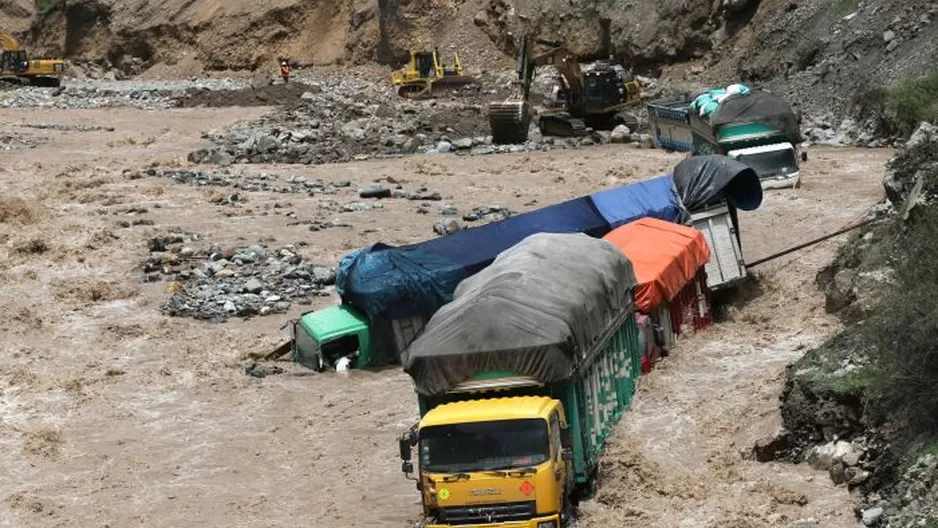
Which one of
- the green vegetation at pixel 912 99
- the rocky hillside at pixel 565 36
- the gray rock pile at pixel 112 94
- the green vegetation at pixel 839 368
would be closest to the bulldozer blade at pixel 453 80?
the rocky hillside at pixel 565 36

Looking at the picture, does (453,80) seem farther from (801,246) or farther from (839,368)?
(839,368)

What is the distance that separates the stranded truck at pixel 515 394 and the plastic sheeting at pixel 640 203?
310 inches

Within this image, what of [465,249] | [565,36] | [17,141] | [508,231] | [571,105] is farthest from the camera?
[565,36]

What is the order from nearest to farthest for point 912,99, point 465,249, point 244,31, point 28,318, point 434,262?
point 434,262 → point 465,249 → point 28,318 → point 912,99 → point 244,31

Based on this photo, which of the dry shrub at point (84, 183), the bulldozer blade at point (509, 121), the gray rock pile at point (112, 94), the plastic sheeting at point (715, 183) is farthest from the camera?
the gray rock pile at point (112, 94)

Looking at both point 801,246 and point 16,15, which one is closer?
point 801,246

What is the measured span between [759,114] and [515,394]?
22441 mm

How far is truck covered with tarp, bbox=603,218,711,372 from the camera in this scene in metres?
22.1

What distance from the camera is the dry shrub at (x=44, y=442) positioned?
21.5 metres

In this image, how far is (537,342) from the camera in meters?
15.9

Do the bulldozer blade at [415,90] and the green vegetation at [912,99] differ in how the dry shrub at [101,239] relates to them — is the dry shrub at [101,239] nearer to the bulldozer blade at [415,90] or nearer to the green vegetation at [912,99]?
the green vegetation at [912,99]

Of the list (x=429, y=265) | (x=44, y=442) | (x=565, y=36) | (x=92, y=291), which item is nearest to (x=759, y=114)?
(x=429, y=265)

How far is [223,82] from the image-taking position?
79688 millimetres

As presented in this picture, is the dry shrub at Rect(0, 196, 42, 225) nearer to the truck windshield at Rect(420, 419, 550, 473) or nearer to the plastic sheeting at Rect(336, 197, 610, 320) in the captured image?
the plastic sheeting at Rect(336, 197, 610, 320)
